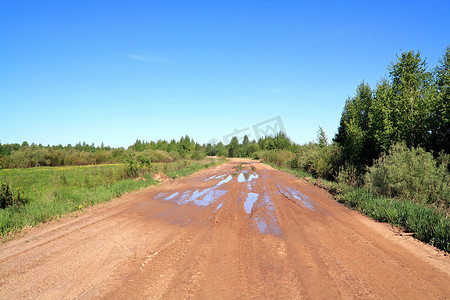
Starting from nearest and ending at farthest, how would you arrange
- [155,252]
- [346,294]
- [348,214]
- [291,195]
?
1. [346,294]
2. [155,252]
3. [348,214]
4. [291,195]

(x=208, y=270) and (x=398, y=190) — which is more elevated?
(x=398, y=190)

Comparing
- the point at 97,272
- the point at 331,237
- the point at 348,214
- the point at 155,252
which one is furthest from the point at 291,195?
the point at 97,272

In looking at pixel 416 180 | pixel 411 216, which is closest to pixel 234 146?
pixel 416 180

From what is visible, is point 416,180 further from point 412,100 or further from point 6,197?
point 6,197

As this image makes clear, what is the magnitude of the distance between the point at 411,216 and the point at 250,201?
228 inches

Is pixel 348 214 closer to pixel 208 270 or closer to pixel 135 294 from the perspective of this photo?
pixel 208 270

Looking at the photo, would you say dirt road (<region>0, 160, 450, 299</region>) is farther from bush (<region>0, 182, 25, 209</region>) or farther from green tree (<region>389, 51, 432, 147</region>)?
green tree (<region>389, 51, 432, 147</region>)

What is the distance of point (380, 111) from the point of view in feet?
43.8

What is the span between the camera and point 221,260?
4668 mm

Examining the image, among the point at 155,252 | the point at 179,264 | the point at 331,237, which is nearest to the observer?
the point at 179,264

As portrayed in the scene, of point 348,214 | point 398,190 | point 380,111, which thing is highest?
point 380,111

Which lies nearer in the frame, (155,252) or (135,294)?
(135,294)

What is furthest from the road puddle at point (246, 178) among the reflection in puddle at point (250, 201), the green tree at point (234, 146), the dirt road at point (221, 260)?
the green tree at point (234, 146)

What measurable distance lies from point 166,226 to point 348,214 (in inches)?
246
